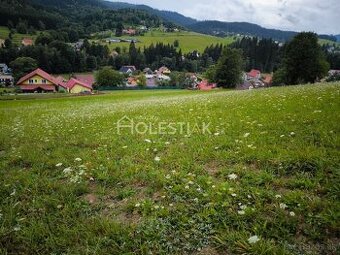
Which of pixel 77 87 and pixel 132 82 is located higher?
pixel 77 87

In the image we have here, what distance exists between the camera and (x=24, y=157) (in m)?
9.53

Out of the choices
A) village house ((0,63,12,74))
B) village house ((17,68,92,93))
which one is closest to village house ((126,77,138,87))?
village house ((17,68,92,93))

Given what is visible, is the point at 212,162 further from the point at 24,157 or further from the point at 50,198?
the point at 24,157

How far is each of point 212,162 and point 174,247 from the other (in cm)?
353

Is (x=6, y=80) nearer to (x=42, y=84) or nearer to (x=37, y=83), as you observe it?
(x=37, y=83)

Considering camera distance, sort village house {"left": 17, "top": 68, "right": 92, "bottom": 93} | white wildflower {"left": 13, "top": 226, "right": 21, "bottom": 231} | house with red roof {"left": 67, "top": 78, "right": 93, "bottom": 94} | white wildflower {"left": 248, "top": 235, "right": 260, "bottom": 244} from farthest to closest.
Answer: house with red roof {"left": 67, "top": 78, "right": 93, "bottom": 94} → village house {"left": 17, "top": 68, "right": 92, "bottom": 93} → white wildflower {"left": 13, "top": 226, "right": 21, "bottom": 231} → white wildflower {"left": 248, "top": 235, "right": 260, "bottom": 244}

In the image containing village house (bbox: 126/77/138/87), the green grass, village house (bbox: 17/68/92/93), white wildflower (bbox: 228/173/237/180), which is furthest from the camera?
village house (bbox: 126/77/138/87)

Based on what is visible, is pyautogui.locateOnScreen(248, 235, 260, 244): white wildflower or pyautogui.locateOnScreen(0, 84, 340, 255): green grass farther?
pyautogui.locateOnScreen(0, 84, 340, 255): green grass

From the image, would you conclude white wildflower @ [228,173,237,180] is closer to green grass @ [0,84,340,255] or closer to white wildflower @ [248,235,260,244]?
green grass @ [0,84,340,255]

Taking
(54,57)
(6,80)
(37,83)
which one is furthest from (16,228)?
(54,57)

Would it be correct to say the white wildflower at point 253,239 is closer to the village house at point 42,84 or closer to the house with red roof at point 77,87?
the village house at point 42,84

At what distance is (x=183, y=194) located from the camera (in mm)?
6277

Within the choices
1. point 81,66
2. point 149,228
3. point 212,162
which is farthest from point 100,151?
point 81,66

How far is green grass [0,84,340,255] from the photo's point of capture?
481 cm
